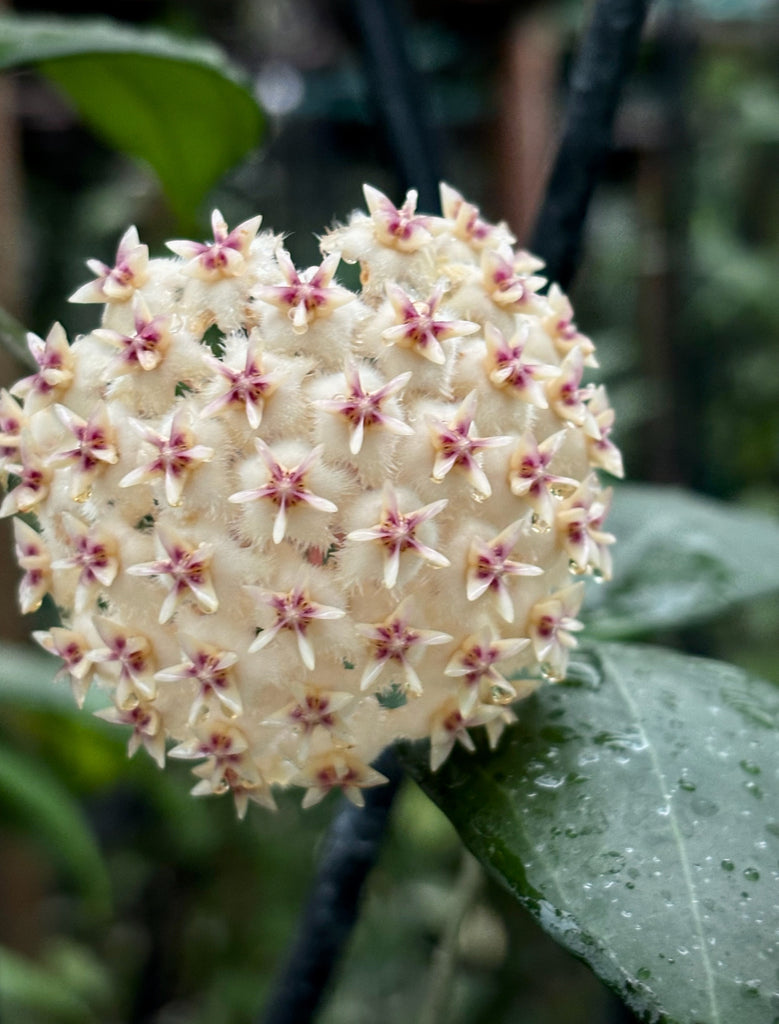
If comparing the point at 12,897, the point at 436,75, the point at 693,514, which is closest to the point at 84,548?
the point at 693,514

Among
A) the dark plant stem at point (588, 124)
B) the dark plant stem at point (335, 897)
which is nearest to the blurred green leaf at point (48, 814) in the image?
the dark plant stem at point (335, 897)

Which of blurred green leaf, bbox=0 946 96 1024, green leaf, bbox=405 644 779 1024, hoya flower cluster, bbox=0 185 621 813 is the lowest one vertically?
blurred green leaf, bbox=0 946 96 1024

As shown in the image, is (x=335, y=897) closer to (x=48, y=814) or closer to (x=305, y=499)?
(x=305, y=499)

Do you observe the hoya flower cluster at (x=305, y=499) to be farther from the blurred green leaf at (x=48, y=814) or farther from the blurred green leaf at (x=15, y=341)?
the blurred green leaf at (x=48, y=814)

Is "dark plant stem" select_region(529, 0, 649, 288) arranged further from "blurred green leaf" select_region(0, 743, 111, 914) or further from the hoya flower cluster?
"blurred green leaf" select_region(0, 743, 111, 914)

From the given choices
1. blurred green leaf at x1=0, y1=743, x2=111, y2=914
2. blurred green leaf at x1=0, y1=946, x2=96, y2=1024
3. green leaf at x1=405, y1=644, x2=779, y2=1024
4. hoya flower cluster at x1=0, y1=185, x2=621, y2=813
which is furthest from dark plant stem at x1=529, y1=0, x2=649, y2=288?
blurred green leaf at x1=0, y1=946, x2=96, y2=1024

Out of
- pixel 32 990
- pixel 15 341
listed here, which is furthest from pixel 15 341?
pixel 32 990
